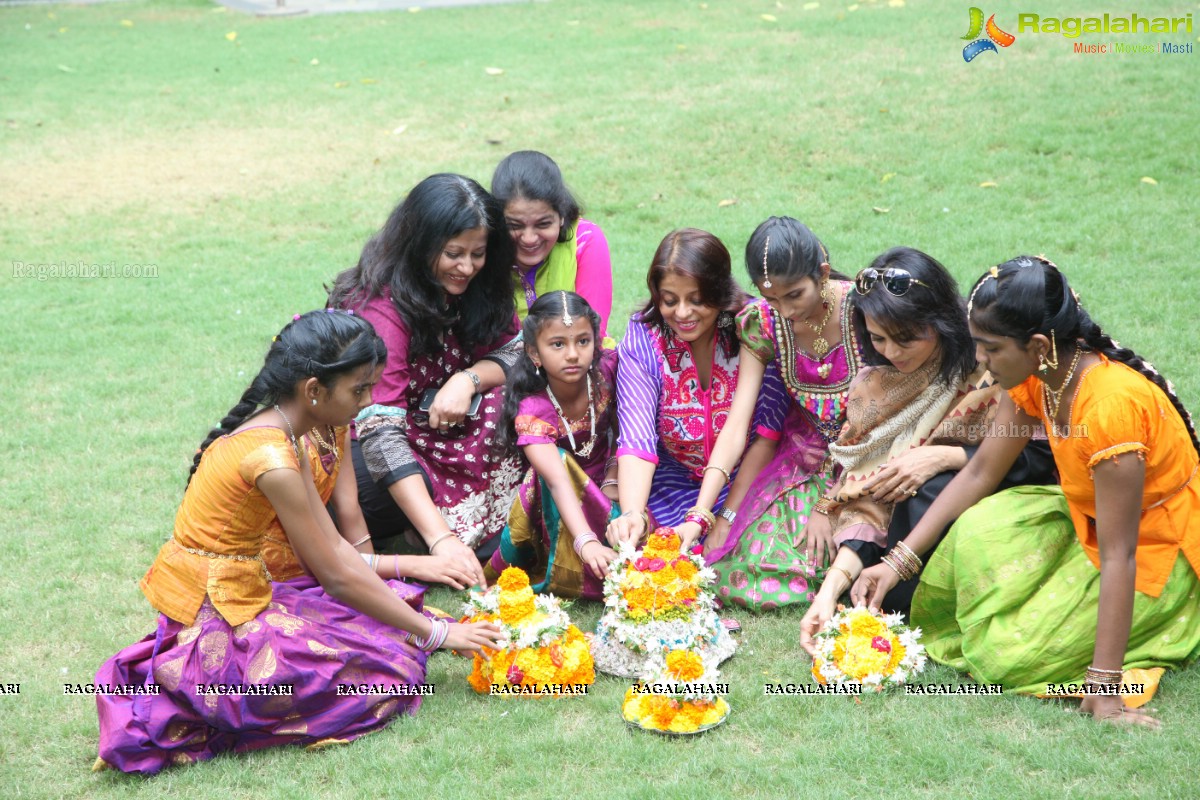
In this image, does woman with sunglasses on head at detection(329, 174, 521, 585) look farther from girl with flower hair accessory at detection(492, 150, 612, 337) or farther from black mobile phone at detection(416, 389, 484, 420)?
girl with flower hair accessory at detection(492, 150, 612, 337)

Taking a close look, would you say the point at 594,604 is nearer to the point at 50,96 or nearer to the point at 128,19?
the point at 50,96

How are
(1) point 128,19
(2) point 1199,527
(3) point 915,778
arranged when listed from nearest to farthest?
(3) point 915,778 → (2) point 1199,527 → (1) point 128,19

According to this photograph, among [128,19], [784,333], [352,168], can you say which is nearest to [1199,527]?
[784,333]

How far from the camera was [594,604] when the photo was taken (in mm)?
5023

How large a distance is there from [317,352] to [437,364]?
61.6 inches

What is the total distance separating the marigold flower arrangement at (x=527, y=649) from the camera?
13.8 ft

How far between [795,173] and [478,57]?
18.9 feet

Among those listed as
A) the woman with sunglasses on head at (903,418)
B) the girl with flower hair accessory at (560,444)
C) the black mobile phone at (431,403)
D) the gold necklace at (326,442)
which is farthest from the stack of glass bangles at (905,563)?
the gold necklace at (326,442)

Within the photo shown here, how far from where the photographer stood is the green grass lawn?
12.7ft

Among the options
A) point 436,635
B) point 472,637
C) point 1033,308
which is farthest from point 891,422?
point 436,635

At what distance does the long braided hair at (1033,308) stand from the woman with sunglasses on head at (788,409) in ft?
3.12

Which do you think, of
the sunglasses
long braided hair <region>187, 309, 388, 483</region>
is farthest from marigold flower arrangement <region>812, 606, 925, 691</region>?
long braided hair <region>187, 309, 388, 483</region>

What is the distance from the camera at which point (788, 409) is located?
5.29m

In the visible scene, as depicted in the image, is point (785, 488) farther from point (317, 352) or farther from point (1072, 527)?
point (317, 352)
